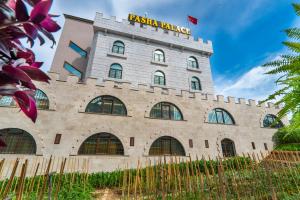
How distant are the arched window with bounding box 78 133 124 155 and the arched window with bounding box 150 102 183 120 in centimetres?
414

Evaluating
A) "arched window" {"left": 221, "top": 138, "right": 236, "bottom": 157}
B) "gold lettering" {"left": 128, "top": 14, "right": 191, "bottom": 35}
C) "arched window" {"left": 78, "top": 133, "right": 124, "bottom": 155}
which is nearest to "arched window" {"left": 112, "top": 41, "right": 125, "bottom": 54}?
"gold lettering" {"left": 128, "top": 14, "right": 191, "bottom": 35}

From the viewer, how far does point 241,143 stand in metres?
15.9

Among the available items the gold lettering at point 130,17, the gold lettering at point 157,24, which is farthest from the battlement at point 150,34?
the gold lettering at point 130,17

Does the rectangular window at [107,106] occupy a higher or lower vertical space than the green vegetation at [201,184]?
higher

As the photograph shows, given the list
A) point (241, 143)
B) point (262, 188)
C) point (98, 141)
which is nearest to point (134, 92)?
point (98, 141)

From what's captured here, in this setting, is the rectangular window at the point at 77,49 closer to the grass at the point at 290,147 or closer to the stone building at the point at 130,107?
the stone building at the point at 130,107

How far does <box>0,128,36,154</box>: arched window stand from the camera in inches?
409

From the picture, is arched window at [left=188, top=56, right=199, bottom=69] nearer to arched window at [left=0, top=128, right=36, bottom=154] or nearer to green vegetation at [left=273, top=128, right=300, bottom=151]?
green vegetation at [left=273, top=128, right=300, bottom=151]

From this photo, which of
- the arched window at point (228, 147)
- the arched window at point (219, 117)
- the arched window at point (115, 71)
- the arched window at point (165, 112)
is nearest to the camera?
the arched window at point (165, 112)

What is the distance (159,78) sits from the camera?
748 inches

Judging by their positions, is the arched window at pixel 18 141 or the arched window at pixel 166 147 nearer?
the arched window at pixel 18 141

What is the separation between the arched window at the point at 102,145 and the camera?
11750mm

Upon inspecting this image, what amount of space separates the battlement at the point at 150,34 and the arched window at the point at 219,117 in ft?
32.3

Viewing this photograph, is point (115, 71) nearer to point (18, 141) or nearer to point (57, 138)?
point (57, 138)
